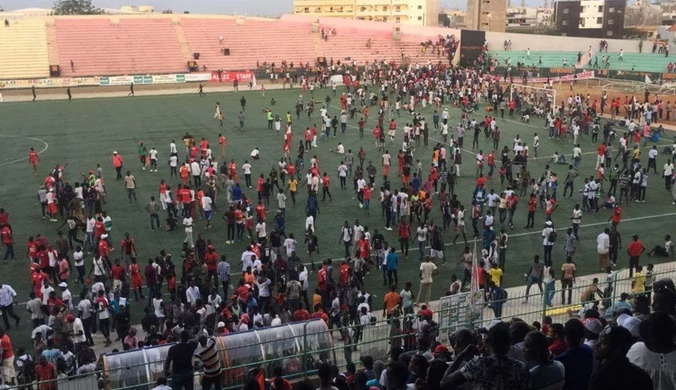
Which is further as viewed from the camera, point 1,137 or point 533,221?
point 1,137

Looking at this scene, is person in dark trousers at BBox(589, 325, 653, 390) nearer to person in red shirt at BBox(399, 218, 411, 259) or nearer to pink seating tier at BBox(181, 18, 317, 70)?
person in red shirt at BBox(399, 218, 411, 259)

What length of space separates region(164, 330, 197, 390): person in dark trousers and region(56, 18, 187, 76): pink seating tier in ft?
183

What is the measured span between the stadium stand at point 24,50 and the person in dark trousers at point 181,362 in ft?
183

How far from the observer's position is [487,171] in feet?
98.2

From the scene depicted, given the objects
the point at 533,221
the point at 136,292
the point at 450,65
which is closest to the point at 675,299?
the point at 136,292

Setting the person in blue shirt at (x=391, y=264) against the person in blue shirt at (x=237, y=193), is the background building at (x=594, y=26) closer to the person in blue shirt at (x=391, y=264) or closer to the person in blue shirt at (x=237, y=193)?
the person in blue shirt at (x=237, y=193)

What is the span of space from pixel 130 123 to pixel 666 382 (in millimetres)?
39895

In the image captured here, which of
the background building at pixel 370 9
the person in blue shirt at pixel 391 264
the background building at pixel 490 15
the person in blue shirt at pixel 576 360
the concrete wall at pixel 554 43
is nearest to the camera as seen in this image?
the person in blue shirt at pixel 576 360

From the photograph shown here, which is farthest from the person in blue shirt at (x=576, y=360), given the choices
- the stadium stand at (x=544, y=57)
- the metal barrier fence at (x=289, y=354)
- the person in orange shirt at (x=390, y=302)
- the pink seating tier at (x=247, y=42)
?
the stadium stand at (x=544, y=57)

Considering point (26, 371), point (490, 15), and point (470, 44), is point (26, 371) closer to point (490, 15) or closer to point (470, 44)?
point (470, 44)

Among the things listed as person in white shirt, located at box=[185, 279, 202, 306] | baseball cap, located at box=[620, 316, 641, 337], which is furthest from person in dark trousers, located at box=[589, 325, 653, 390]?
person in white shirt, located at box=[185, 279, 202, 306]

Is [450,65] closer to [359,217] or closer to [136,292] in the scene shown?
[359,217]

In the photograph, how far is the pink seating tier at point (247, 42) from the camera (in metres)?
65.6

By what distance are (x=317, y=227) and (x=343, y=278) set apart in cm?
627
